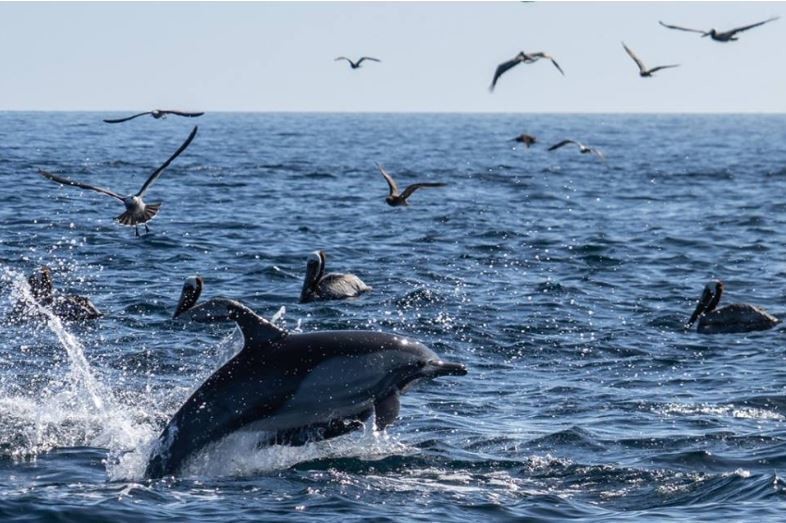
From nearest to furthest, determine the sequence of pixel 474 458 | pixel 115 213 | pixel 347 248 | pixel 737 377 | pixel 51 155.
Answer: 1. pixel 474 458
2. pixel 737 377
3. pixel 347 248
4. pixel 115 213
5. pixel 51 155

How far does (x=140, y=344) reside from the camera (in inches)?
794

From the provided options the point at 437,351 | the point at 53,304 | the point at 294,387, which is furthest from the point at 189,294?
the point at 294,387

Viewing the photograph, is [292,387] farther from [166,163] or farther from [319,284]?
[319,284]

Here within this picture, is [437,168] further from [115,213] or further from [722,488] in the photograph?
[722,488]

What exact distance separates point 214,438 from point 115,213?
Result: 77.5 feet

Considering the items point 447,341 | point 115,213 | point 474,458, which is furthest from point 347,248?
point 474,458

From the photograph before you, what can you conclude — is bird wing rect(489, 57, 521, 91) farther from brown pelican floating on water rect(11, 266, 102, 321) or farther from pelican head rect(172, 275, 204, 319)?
brown pelican floating on water rect(11, 266, 102, 321)

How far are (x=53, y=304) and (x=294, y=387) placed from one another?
9.63 metres

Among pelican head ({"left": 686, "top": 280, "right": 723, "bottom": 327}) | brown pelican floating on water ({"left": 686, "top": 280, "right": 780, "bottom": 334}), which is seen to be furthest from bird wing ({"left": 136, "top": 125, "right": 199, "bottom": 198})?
pelican head ({"left": 686, "top": 280, "right": 723, "bottom": 327})

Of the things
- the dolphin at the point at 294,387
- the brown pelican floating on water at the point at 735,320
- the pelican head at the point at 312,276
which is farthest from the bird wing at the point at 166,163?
the brown pelican floating on water at the point at 735,320

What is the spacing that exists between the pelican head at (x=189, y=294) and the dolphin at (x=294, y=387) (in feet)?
26.8

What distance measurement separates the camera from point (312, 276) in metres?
23.8

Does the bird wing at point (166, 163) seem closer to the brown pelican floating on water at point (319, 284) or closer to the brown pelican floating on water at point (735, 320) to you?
the brown pelican floating on water at point (319, 284)

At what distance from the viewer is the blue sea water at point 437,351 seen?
42.5ft
